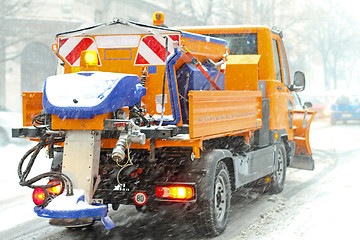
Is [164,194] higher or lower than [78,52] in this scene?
lower

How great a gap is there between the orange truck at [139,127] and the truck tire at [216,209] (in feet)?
0.04

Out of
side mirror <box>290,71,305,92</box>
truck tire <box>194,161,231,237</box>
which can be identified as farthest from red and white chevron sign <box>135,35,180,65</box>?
side mirror <box>290,71,305,92</box>

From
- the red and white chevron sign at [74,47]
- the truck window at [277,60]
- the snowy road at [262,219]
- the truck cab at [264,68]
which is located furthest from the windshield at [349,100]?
the red and white chevron sign at [74,47]

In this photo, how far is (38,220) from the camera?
7199 millimetres

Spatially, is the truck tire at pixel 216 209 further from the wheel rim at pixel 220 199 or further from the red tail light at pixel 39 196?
the red tail light at pixel 39 196

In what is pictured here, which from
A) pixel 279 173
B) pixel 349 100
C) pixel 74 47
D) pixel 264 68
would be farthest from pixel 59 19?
pixel 74 47

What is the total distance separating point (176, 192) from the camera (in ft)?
18.5

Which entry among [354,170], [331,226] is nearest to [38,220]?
[331,226]

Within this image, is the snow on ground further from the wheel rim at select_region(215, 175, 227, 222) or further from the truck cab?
the truck cab

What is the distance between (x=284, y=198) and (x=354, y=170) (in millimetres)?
3313

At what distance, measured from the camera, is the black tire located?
8836 mm

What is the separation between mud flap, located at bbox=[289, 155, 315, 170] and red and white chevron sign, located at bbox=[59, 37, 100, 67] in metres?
5.56

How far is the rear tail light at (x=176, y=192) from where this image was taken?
5.62 m

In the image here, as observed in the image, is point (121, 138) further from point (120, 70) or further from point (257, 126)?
point (257, 126)
